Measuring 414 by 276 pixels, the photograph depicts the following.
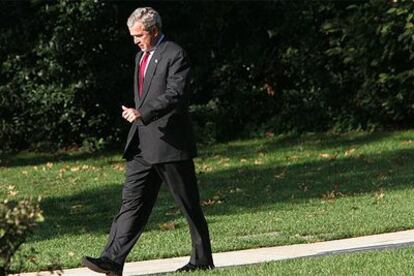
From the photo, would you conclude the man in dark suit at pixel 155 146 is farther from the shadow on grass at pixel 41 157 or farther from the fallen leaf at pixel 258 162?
the shadow on grass at pixel 41 157

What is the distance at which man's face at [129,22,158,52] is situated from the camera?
7906 mm

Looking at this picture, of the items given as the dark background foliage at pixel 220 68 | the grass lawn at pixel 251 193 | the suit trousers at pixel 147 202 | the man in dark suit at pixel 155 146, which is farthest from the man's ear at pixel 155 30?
the dark background foliage at pixel 220 68

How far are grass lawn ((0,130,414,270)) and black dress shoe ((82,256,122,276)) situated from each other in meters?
0.44

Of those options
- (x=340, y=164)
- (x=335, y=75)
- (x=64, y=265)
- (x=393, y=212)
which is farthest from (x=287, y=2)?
(x=64, y=265)

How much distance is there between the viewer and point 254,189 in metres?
14.1

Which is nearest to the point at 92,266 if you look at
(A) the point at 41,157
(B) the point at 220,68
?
(A) the point at 41,157

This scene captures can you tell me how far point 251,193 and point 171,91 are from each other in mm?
6013

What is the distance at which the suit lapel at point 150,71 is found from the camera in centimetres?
796

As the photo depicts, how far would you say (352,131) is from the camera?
1962cm

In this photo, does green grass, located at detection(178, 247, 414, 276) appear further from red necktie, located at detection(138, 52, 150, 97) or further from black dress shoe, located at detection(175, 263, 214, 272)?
red necktie, located at detection(138, 52, 150, 97)

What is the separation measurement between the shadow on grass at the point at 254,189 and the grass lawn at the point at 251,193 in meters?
0.01

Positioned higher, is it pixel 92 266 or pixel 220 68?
pixel 92 266

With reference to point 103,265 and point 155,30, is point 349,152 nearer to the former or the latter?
point 155,30

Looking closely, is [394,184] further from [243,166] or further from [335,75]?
[335,75]
